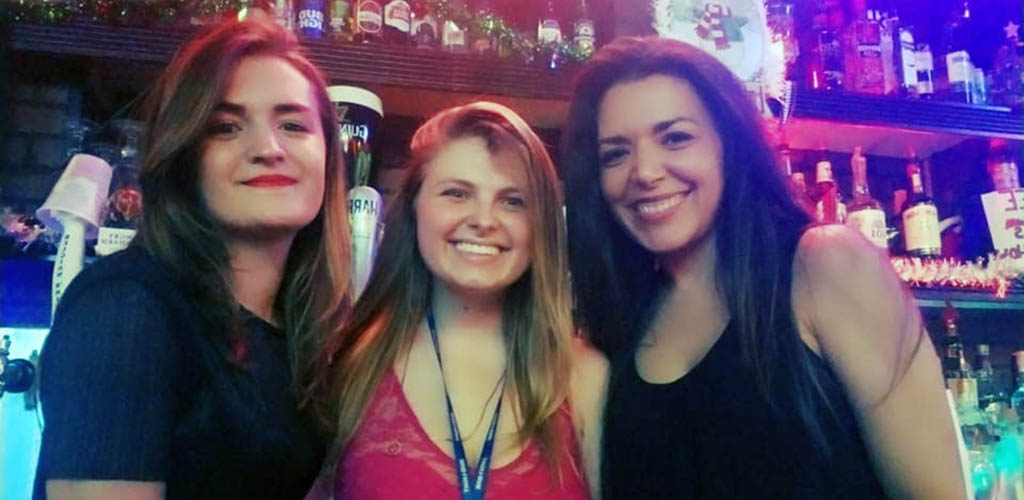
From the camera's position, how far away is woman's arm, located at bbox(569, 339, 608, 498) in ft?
4.56

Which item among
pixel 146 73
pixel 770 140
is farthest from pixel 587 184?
pixel 146 73

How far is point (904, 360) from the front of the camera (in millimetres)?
1199

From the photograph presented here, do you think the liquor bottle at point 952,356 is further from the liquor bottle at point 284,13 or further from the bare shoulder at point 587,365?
the liquor bottle at point 284,13

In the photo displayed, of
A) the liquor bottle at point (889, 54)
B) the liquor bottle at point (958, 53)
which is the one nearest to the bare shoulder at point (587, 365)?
the liquor bottle at point (889, 54)

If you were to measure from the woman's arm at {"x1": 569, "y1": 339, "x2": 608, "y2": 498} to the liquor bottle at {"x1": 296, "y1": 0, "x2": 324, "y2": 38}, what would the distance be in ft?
2.74

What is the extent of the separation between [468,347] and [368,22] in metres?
0.76

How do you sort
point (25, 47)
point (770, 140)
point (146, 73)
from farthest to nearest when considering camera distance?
point (146, 73), point (25, 47), point (770, 140)

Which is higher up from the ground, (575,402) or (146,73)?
(146,73)

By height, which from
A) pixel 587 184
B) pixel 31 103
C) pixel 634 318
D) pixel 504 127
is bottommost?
pixel 634 318

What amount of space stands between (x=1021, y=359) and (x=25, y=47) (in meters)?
2.28

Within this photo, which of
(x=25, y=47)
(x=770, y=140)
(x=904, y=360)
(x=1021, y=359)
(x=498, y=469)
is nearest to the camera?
(x=904, y=360)

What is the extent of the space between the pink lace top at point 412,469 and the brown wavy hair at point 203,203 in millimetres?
138

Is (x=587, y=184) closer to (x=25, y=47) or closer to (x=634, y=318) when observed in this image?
(x=634, y=318)

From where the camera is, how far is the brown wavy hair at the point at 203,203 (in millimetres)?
1171
